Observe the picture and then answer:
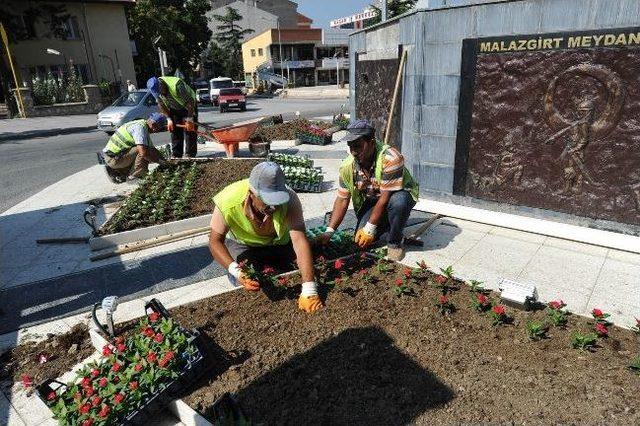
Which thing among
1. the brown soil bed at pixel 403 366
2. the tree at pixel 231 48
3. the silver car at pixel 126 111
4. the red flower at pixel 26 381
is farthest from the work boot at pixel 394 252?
the tree at pixel 231 48

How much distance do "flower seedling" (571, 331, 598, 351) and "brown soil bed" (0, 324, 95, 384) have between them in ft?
13.7

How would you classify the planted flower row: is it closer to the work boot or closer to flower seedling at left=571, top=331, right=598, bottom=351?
the work boot

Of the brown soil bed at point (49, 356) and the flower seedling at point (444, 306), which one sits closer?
the brown soil bed at point (49, 356)

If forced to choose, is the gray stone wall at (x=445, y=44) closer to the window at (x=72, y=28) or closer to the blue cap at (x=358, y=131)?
the blue cap at (x=358, y=131)

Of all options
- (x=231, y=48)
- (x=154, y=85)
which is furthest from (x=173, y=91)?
(x=231, y=48)

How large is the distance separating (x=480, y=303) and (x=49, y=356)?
396 cm

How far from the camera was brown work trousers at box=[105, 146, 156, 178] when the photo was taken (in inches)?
322

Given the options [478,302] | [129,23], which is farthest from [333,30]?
[478,302]

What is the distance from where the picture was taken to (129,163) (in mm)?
8570

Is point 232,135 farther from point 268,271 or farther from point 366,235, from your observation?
point 268,271

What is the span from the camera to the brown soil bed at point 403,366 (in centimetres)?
281

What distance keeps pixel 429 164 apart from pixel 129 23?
37.5 meters

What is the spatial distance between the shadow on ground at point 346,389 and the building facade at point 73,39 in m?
30.6

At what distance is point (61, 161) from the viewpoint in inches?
502
